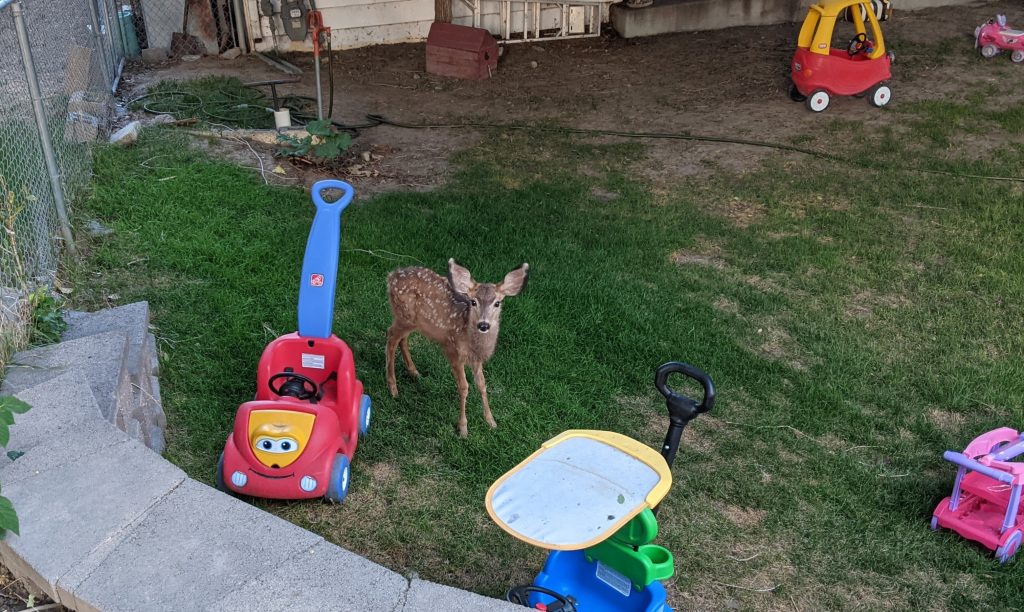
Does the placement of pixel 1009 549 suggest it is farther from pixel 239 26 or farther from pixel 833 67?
pixel 239 26

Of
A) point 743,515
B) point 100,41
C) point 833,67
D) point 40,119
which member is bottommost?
point 743,515

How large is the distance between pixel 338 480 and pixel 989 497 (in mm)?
2940

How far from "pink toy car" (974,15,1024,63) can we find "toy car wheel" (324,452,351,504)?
10.5 metres

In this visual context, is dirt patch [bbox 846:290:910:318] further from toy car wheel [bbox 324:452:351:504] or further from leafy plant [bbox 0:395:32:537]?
leafy plant [bbox 0:395:32:537]

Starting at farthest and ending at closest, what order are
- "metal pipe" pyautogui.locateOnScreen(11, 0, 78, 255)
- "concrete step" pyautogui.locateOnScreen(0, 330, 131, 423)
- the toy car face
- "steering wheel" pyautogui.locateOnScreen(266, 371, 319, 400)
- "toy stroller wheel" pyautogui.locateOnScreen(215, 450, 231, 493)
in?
"metal pipe" pyautogui.locateOnScreen(11, 0, 78, 255)
"steering wheel" pyautogui.locateOnScreen(266, 371, 319, 400)
"toy stroller wheel" pyautogui.locateOnScreen(215, 450, 231, 493)
the toy car face
"concrete step" pyautogui.locateOnScreen(0, 330, 131, 423)

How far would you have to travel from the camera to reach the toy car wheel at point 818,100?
32.0 feet

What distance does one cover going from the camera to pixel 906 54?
37.2 ft

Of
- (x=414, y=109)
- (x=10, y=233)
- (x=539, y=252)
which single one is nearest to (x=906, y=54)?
(x=414, y=109)

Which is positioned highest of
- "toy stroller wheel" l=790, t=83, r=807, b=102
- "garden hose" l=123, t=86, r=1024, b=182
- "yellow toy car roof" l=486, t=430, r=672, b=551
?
"yellow toy car roof" l=486, t=430, r=672, b=551

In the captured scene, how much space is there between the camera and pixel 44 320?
172 inches

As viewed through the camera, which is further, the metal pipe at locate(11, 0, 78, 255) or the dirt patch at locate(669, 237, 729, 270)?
the dirt patch at locate(669, 237, 729, 270)

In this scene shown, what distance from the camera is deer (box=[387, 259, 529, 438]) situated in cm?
412

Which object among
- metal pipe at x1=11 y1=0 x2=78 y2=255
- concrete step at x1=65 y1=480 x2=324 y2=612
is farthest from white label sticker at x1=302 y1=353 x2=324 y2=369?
metal pipe at x1=11 y1=0 x2=78 y2=255

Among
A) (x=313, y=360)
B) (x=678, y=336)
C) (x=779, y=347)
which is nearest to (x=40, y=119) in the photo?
(x=313, y=360)
